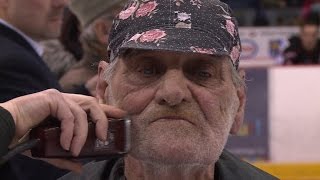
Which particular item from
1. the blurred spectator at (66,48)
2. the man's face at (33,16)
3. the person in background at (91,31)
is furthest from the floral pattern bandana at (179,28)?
the blurred spectator at (66,48)

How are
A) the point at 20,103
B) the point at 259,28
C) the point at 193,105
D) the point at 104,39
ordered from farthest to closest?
the point at 259,28 → the point at 104,39 → the point at 193,105 → the point at 20,103

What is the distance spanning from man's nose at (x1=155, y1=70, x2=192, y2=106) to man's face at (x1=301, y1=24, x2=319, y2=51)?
599 cm

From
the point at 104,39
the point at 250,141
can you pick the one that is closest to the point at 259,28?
the point at 250,141

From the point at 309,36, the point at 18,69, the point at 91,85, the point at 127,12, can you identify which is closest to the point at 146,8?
the point at 127,12

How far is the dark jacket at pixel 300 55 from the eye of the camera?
7027mm

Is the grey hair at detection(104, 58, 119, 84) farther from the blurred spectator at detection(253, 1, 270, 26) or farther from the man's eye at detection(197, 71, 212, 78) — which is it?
the blurred spectator at detection(253, 1, 270, 26)

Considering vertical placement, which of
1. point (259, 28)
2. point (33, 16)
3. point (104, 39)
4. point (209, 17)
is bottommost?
point (259, 28)

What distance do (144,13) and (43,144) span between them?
0.31 m

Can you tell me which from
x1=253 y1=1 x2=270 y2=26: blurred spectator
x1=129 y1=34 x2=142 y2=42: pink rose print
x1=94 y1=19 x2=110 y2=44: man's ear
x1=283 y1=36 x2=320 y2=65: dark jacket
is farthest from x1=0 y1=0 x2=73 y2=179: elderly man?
x1=253 y1=1 x2=270 y2=26: blurred spectator

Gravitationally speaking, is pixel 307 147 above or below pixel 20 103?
below

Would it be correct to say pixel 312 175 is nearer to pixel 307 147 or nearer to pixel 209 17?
pixel 307 147

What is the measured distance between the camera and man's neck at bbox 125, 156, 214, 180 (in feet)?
4.15

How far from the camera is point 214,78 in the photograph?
128 centimetres

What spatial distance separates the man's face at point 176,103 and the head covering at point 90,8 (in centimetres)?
103
